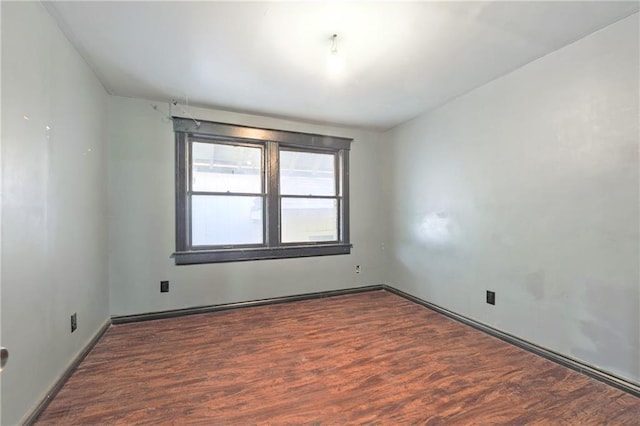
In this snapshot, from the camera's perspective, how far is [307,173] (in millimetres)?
3865

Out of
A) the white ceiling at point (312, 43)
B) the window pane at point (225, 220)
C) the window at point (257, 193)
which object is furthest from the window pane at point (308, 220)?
the white ceiling at point (312, 43)

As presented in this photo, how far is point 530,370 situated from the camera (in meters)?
2.03

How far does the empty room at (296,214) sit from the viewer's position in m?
1.62

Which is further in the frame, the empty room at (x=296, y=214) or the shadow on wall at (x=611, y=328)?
the shadow on wall at (x=611, y=328)

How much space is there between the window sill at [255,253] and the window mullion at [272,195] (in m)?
0.13

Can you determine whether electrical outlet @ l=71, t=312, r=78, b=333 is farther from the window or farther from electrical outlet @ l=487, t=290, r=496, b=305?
electrical outlet @ l=487, t=290, r=496, b=305

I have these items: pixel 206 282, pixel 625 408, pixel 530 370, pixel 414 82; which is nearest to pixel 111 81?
pixel 206 282

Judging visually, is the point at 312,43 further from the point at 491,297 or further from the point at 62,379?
the point at 62,379

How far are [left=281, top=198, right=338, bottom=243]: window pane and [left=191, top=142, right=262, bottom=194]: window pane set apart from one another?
1.64ft

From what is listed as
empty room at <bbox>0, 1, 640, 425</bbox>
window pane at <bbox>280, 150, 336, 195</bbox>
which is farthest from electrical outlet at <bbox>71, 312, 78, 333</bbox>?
window pane at <bbox>280, 150, 336, 195</bbox>

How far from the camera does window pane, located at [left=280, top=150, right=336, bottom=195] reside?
3721 mm

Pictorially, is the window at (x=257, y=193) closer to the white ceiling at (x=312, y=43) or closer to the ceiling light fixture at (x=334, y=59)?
the white ceiling at (x=312, y=43)

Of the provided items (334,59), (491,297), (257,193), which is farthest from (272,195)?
(491,297)

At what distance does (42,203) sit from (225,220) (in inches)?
71.5
